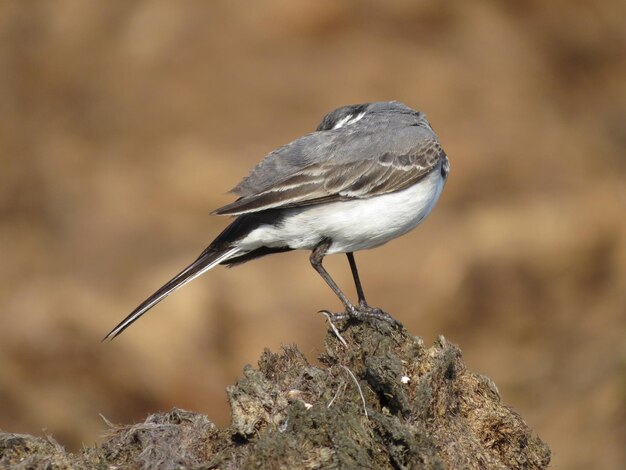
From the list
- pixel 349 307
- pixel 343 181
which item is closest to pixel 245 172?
pixel 343 181

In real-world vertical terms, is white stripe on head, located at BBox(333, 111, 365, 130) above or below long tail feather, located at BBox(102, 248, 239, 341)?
above

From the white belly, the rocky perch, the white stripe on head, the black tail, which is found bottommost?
the rocky perch

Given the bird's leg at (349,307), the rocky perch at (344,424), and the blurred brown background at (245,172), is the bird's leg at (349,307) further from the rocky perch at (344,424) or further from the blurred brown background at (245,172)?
the blurred brown background at (245,172)

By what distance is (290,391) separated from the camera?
866cm

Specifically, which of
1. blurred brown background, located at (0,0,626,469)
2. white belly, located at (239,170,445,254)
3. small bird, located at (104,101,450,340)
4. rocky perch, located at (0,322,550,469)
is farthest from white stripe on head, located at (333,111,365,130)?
blurred brown background, located at (0,0,626,469)

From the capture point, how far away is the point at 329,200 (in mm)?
10414

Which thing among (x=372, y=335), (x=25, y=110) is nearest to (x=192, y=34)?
(x=25, y=110)

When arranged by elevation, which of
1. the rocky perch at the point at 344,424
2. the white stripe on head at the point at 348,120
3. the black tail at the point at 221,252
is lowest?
the rocky perch at the point at 344,424

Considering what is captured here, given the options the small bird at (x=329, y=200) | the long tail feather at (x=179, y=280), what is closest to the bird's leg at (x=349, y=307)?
the small bird at (x=329, y=200)

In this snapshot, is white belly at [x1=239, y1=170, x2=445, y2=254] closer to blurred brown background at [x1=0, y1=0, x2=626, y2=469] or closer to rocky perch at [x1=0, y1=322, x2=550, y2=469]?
rocky perch at [x1=0, y1=322, x2=550, y2=469]

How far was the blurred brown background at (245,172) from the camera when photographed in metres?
20.2

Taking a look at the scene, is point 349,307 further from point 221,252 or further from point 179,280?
point 179,280

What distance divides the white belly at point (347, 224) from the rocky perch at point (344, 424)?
1.27 meters

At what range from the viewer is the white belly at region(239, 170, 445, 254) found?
10.5 meters
